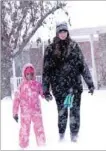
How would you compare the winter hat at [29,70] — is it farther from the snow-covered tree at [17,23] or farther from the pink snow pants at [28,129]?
the snow-covered tree at [17,23]

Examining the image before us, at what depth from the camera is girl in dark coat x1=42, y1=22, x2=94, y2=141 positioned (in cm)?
589

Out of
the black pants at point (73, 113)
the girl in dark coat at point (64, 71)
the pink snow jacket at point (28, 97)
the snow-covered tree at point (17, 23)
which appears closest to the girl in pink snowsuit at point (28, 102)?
the pink snow jacket at point (28, 97)

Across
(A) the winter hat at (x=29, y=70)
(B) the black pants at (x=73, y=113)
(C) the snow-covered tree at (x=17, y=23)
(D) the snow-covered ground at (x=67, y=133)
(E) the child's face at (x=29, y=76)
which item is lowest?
(D) the snow-covered ground at (x=67, y=133)

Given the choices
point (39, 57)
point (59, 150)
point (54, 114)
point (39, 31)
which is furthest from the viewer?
point (39, 57)

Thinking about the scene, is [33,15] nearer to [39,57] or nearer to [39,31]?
[39,31]

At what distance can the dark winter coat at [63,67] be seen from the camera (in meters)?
5.89

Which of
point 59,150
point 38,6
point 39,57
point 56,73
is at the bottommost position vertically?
point 59,150

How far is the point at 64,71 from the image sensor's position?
5.91 metres

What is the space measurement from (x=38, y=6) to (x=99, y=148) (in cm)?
1217

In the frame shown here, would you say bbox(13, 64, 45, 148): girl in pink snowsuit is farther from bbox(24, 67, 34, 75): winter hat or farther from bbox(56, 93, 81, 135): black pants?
bbox(56, 93, 81, 135): black pants

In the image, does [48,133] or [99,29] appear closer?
[48,133]

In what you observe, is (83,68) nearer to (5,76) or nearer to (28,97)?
(28,97)

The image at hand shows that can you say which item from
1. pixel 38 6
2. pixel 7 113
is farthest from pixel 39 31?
Result: pixel 7 113

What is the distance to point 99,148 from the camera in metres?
5.41
